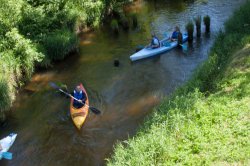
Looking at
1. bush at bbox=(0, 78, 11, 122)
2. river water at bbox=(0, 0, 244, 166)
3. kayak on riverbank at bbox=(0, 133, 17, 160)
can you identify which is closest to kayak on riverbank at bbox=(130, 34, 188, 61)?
river water at bbox=(0, 0, 244, 166)

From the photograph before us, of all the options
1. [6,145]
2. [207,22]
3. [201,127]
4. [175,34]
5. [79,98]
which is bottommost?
[6,145]

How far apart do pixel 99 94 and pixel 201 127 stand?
6392 mm

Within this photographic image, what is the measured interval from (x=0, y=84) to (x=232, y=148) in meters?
8.61

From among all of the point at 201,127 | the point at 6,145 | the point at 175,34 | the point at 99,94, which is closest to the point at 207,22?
the point at 175,34

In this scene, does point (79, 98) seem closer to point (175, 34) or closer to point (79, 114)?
point (79, 114)

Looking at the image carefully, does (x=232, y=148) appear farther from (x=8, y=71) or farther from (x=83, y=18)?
(x=83, y=18)

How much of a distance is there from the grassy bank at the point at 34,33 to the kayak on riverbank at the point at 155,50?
347 cm

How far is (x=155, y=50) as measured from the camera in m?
15.7

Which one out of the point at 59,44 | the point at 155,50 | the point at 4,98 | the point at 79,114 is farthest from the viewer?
the point at 155,50

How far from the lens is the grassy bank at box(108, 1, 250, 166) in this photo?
21.9 ft

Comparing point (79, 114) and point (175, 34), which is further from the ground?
point (175, 34)

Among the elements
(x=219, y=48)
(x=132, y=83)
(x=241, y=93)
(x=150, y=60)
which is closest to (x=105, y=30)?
(x=150, y=60)

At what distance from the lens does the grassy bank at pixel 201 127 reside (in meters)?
6.69

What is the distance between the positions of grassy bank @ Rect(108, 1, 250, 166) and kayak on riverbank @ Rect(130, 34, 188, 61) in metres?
5.21
